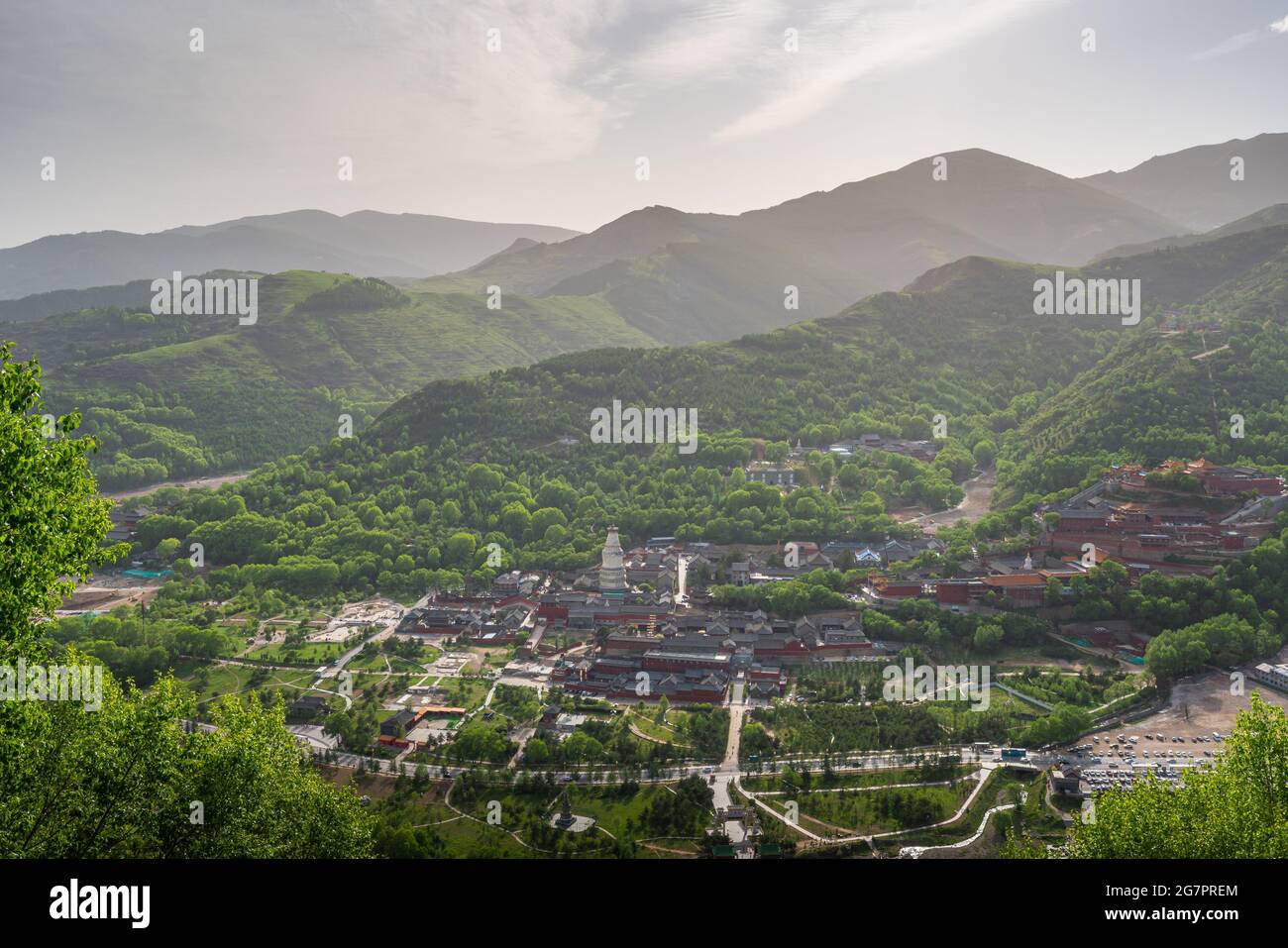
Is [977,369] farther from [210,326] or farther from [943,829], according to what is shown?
[210,326]

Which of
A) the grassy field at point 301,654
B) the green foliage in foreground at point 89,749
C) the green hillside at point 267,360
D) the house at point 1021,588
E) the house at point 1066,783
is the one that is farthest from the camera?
the green hillside at point 267,360

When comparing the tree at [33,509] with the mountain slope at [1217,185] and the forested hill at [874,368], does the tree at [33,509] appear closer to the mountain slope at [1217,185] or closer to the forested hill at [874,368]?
the forested hill at [874,368]

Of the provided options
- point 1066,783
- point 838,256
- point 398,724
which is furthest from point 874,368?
point 838,256

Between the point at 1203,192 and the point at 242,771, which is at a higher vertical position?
the point at 1203,192

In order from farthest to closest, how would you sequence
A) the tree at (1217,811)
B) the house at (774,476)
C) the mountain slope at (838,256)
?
the mountain slope at (838,256) < the house at (774,476) < the tree at (1217,811)

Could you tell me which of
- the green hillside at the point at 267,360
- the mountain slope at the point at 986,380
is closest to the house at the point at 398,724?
the mountain slope at the point at 986,380
